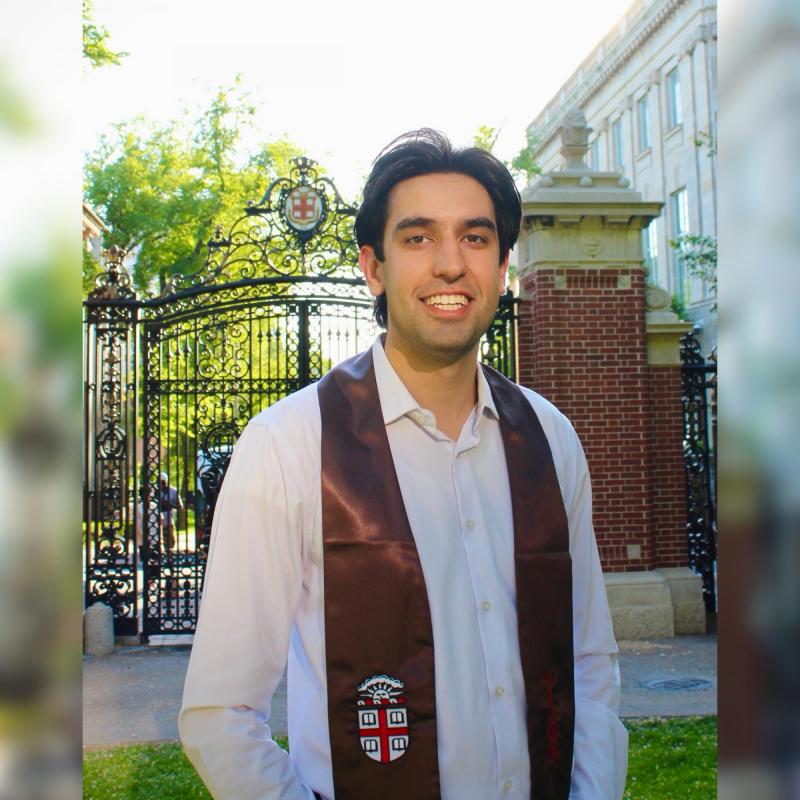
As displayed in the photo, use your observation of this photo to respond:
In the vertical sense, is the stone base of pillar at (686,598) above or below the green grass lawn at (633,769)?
above

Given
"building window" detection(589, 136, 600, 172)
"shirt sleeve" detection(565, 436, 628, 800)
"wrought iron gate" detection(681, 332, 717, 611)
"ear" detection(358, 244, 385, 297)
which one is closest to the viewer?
"shirt sleeve" detection(565, 436, 628, 800)

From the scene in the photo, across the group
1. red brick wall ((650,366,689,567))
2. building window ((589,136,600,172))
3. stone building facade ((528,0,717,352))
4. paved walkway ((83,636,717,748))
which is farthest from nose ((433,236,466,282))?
building window ((589,136,600,172))

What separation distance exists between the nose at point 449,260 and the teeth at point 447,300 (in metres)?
0.04

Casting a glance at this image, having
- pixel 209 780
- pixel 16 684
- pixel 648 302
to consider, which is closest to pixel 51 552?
pixel 16 684

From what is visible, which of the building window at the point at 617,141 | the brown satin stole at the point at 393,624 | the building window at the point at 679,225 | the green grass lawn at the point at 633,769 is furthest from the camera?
the building window at the point at 617,141

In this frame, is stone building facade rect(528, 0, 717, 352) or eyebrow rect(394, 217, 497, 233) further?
stone building facade rect(528, 0, 717, 352)

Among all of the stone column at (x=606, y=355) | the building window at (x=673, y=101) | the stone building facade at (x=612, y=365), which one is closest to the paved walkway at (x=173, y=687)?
the stone building facade at (x=612, y=365)

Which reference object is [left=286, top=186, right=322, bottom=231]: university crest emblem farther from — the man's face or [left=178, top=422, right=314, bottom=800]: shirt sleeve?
[left=178, top=422, right=314, bottom=800]: shirt sleeve

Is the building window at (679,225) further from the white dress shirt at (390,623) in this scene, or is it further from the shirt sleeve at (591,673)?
the white dress shirt at (390,623)

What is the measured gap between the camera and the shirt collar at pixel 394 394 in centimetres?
225

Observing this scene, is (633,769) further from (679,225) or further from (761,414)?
(679,225)

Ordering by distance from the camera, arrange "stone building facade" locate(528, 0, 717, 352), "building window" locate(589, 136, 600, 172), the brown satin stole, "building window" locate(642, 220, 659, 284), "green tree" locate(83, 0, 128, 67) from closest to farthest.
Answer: the brown satin stole
"green tree" locate(83, 0, 128, 67)
"stone building facade" locate(528, 0, 717, 352)
"building window" locate(642, 220, 659, 284)
"building window" locate(589, 136, 600, 172)

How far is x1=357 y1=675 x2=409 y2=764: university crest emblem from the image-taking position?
6.29 feet

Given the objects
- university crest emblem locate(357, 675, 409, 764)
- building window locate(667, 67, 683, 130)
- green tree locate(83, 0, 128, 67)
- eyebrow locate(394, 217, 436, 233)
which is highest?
building window locate(667, 67, 683, 130)
